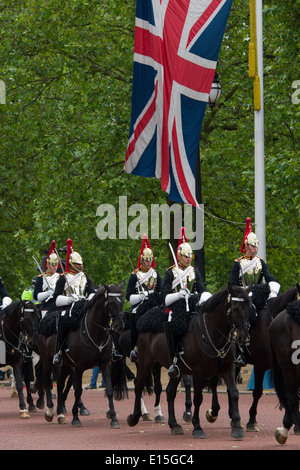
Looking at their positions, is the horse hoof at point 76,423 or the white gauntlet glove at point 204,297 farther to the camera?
the horse hoof at point 76,423

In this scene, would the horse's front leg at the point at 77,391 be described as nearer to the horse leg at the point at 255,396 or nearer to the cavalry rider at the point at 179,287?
the cavalry rider at the point at 179,287

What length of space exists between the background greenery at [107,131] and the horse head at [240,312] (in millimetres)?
11907

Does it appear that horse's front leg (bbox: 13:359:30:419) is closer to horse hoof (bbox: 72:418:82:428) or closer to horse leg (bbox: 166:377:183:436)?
horse hoof (bbox: 72:418:82:428)

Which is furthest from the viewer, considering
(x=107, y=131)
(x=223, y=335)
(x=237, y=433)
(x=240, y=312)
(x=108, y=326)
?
(x=107, y=131)

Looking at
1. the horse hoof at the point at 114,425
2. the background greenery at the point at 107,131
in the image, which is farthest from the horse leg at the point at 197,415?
the background greenery at the point at 107,131

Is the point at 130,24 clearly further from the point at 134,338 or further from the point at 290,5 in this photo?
the point at 134,338

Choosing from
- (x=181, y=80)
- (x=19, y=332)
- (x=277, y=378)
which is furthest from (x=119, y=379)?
(x=181, y=80)

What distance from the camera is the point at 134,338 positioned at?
17688 millimetres

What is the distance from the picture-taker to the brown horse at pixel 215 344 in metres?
13.8

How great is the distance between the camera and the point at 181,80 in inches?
729

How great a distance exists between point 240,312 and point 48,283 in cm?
700

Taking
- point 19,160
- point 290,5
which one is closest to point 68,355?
point 290,5

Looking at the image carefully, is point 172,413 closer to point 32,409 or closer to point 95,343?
point 95,343
